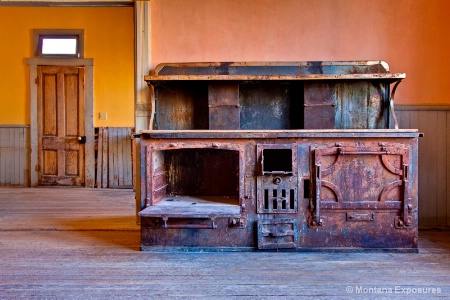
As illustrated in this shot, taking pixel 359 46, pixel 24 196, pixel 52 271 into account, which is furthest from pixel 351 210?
pixel 24 196

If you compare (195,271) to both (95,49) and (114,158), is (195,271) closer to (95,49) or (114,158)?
(114,158)

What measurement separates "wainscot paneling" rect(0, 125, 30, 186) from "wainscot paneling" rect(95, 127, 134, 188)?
4.07 ft

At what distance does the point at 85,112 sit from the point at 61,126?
1.53 ft

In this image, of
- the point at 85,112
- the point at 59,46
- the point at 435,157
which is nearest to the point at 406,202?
the point at 435,157

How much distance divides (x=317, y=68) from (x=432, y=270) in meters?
1.71

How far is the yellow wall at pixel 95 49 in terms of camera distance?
6133 mm

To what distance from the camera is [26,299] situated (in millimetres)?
1884

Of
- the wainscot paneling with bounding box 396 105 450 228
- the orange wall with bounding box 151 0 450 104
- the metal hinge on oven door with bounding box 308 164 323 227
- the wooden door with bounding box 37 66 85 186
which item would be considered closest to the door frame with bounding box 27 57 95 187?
the wooden door with bounding box 37 66 85 186

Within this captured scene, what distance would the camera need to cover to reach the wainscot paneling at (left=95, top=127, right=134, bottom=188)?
620 centimetres

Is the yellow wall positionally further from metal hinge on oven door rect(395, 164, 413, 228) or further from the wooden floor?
metal hinge on oven door rect(395, 164, 413, 228)

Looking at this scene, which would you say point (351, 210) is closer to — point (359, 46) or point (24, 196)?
point (359, 46)

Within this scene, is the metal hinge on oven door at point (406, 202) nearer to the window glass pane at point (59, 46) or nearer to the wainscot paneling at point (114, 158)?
the wainscot paneling at point (114, 158)

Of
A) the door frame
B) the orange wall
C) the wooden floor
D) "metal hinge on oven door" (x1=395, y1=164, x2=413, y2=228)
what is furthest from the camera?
the door frame

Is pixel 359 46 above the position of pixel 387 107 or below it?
above
